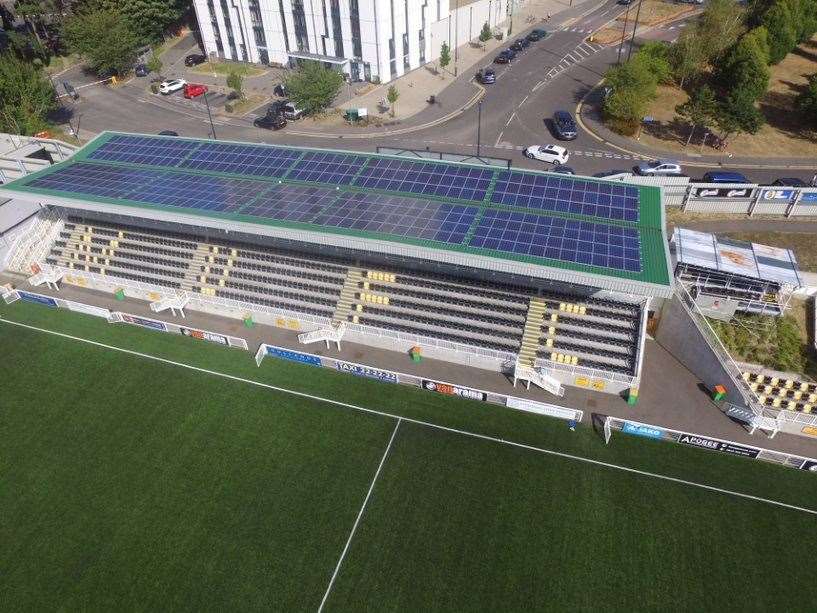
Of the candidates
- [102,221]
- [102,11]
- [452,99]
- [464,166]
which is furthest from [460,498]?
[102,11]

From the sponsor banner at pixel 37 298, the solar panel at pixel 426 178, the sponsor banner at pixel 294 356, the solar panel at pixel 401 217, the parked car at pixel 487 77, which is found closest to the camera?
the solar panel at pixel 401 217

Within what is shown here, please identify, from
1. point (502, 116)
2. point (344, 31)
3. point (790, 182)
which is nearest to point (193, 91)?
point (344, 31)

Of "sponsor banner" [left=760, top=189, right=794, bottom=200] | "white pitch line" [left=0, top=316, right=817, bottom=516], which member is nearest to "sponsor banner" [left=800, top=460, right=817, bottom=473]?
"white pitch line" [left=0, top=316, right=817, bottom=516]

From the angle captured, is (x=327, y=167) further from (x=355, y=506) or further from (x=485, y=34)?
(x=485, y=34)

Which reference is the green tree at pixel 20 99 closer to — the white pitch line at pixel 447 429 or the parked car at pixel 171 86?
the parked car at pixel 171 86

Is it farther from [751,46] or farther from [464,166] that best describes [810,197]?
[464,166]

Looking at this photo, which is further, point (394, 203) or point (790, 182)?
point (790, 182)

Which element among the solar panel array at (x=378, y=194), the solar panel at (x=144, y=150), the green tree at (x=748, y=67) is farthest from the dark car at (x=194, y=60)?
the green tree at (x=748, y=67)
